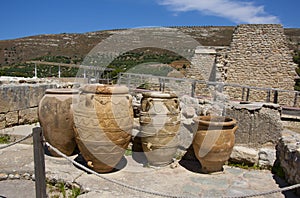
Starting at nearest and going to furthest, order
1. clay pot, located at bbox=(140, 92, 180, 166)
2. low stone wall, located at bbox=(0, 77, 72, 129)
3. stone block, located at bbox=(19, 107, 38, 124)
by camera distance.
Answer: clay pot, located at bbox=(140, 92, 180, 166) → low stone wall, located at bbox=(0, 77, 72, 129) → stone block, located at bbox=(19, 107, 38, 124)

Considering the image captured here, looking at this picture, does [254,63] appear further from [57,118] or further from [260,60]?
[57,118]

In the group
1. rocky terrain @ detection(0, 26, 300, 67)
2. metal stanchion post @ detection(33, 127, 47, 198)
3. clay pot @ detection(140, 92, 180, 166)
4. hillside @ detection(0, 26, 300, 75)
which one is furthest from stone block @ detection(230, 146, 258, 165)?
rocky terrain @ detection(0, 26, 300, 67)

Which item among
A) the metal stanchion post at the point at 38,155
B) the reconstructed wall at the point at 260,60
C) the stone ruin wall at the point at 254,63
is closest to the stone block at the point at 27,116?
the metal stanchion post at the point at 38,155

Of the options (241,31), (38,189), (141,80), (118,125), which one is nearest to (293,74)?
(241,31)

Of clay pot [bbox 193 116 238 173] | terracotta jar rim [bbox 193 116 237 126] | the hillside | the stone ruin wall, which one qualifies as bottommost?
clay pot [bbox 193 116 238 173]

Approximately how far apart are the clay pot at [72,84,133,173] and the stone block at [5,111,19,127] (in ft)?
9.12

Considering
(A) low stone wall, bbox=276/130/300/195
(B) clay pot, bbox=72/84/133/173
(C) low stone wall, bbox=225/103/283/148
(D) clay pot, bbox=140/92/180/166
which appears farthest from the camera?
(C) low stone wall, bbox=225/103/283/148

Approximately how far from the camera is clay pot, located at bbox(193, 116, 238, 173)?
3.61 meters

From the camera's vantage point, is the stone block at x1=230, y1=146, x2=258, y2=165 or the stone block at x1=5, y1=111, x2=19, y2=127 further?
the stone block at x1=5, y1=111, x2=19, y2=127

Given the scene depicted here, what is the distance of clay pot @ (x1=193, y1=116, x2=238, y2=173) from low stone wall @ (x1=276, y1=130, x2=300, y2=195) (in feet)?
2.33

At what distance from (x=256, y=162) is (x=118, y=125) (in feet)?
→ 7.18

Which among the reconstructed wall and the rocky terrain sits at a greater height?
the rocky terrain

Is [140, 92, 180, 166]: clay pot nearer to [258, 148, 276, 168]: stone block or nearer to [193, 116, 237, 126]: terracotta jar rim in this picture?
[193, 116, 237, 126]: terracotta jar rim

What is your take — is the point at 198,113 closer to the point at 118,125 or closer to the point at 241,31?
the point at 118,125
